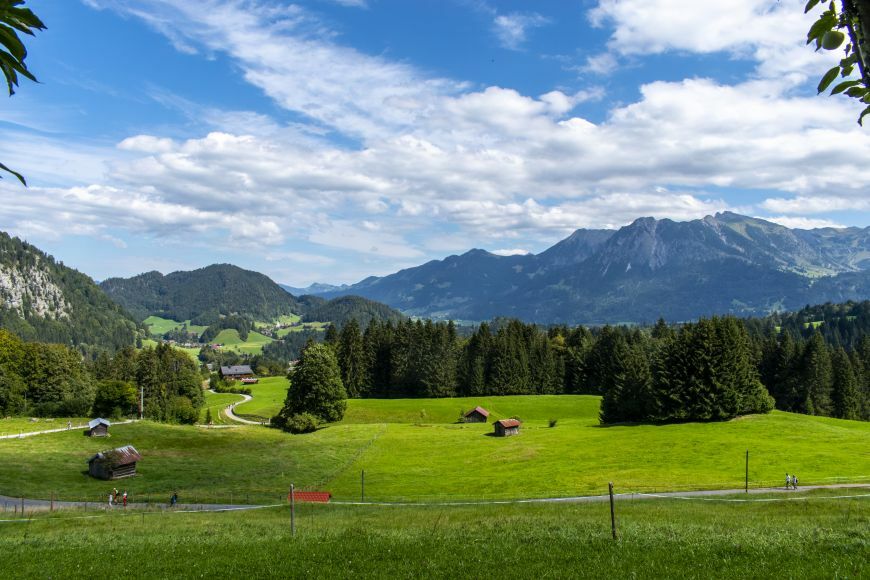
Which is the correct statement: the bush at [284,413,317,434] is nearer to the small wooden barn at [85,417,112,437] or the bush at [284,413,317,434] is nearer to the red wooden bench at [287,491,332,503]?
the small wooden barn at [85,417,112,437]

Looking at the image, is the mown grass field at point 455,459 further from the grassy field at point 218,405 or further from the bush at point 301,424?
the grassy field at point 218,405

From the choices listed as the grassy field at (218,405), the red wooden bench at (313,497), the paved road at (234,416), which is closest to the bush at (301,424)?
the paved road at (234,416)

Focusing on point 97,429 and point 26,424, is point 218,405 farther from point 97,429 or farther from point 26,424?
point 97,429

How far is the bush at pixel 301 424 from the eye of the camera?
348 ft

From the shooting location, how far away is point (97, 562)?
60.3 ft

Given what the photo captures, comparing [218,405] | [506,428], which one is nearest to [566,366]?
[506,428]

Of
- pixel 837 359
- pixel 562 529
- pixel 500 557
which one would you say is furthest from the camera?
pixel 837 359

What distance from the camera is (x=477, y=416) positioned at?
368 feet

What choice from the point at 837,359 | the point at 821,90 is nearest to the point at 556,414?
the point at 837,359

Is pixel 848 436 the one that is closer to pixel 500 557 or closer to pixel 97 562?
pixel 500 557

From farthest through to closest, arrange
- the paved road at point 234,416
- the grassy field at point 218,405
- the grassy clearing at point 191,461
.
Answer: the grassy field at point 218,405 < the paved road at point 234,416 < the grassy clearing at point 191,461

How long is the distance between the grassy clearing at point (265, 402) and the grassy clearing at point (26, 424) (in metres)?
36.5

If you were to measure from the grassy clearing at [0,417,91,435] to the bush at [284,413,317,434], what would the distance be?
39478mm

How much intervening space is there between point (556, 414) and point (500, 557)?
110 meters
